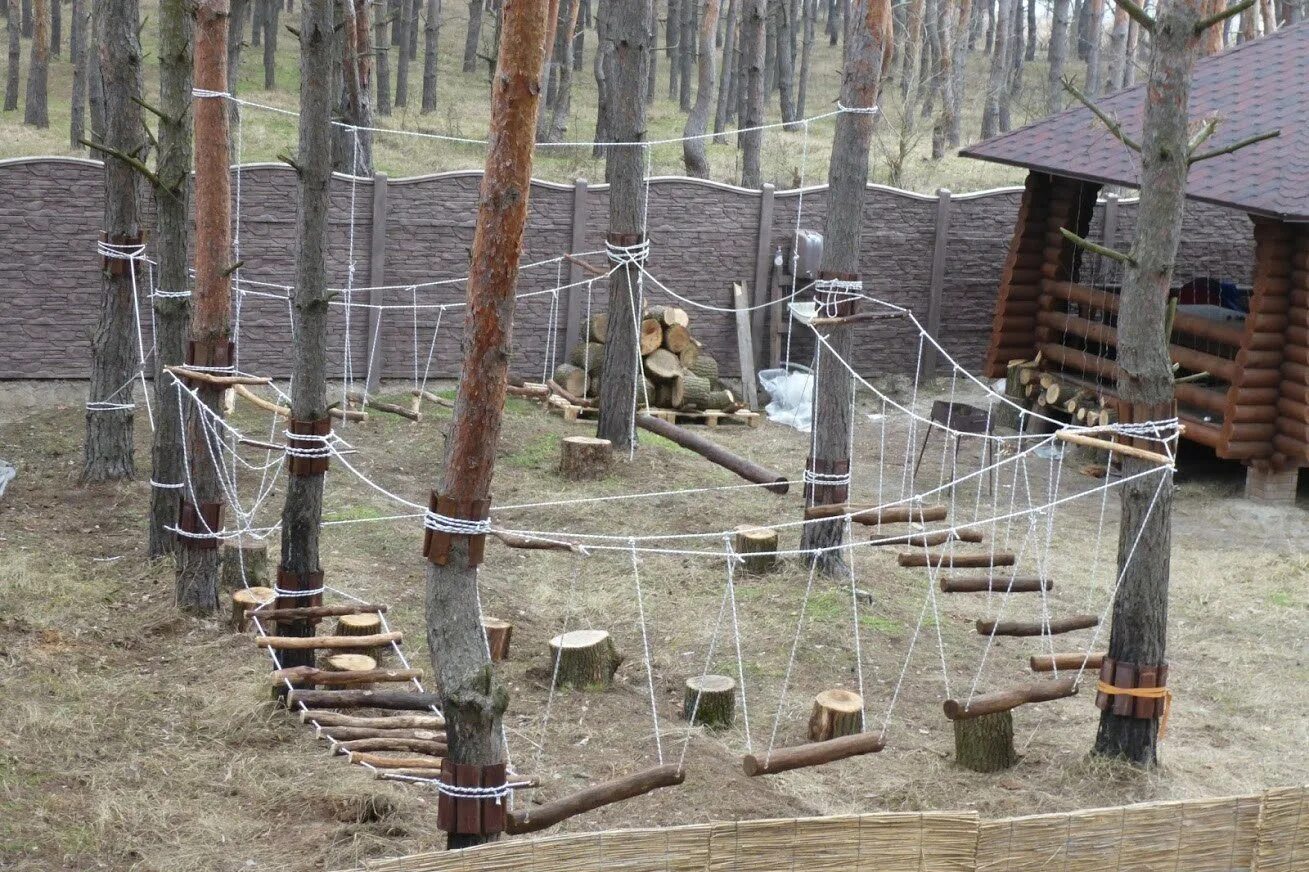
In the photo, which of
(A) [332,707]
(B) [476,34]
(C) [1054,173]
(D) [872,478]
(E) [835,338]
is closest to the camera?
(A) [332,707]

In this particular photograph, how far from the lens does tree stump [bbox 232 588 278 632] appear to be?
7566mm

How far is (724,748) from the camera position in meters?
6.78

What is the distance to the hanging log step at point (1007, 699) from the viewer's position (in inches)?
241

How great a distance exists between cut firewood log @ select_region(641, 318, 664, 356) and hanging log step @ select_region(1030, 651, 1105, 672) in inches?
289

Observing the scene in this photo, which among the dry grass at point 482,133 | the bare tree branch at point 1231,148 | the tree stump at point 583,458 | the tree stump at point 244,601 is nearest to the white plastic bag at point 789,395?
the tree stump at point 583,458

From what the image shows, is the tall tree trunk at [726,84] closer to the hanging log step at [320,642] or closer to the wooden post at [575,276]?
the wooden post at [575,276]

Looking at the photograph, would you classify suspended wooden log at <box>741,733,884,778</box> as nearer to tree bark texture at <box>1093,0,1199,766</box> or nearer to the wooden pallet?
tree bark texture at <box>1093,0,1199,766</box>

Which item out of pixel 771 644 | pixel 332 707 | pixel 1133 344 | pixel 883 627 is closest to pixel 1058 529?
pixel 883 627

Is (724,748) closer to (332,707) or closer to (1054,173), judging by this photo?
(332,707)

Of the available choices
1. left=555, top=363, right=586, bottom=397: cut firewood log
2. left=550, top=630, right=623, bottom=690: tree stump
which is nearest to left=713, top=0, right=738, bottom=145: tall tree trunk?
left=555, top=363, right=586, bottom=397: cut firewood log

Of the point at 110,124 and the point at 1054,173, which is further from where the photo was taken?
the point at 1054,173

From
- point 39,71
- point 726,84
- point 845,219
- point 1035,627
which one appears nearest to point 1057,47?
point 726,84

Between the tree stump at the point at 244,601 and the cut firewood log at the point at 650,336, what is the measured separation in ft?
20.3

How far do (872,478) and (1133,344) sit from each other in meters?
5.71
